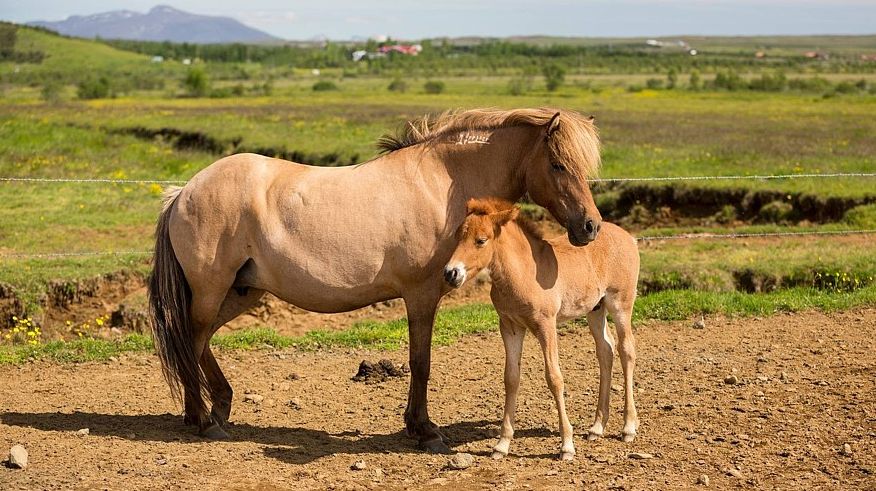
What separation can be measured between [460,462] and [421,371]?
2.97 ft

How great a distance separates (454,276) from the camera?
20.3ft

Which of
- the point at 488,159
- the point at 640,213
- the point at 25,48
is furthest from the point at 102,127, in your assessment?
the point at 25,48

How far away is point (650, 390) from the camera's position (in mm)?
8398

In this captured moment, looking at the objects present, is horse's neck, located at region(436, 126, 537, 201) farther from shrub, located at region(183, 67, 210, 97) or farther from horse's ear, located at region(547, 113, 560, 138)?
shrub, located at region(183, 67, 210, 97)

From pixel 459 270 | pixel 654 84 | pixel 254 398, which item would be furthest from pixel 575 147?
pixel 654 84

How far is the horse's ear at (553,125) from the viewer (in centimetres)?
698

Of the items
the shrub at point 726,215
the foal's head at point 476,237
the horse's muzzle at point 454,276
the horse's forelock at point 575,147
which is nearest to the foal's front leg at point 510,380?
the foal's head at point 476,237

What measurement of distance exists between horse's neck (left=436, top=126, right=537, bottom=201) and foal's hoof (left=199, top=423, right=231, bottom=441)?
263 cm

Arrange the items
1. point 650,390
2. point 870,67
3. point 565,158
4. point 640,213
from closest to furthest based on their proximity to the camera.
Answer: point 565,158 < point 650,390 < point 640,213 < point 870,67

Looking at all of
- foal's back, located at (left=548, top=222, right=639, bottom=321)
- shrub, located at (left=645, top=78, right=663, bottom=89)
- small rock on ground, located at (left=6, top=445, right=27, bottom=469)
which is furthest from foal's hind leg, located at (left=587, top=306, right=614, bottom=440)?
shrub, located at (left=645, top=78, right=663, bottom=89)

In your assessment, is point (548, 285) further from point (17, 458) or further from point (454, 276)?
point (17, 458)

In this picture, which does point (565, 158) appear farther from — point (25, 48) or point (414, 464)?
point (25, 48)

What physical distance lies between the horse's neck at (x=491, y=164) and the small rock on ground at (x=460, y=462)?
194cm

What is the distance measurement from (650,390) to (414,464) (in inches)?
105
